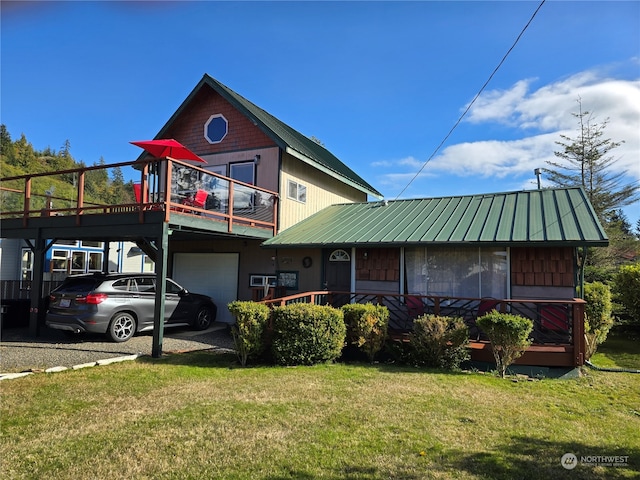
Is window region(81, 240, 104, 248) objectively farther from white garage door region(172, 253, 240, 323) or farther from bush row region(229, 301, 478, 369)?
bush row region(229, 301, 478, 369)

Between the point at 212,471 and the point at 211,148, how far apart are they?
12.1 meters

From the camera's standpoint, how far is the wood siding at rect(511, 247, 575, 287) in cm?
905

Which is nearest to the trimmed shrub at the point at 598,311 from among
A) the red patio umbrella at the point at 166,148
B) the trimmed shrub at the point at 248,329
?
the trimmed shrub at the point at 248,329

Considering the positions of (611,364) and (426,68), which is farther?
(426,68)

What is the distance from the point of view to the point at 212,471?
352cm

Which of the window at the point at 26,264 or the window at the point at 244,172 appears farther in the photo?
the window at the point at 26,264

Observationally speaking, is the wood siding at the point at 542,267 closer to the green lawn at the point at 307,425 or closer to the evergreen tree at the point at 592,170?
the green lawn at the point at 307,425

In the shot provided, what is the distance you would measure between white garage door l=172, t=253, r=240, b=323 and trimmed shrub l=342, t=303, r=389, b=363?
5.98m

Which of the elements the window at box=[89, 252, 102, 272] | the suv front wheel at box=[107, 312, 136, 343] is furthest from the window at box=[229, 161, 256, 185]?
the window at box=[89, 252, 102, 272]

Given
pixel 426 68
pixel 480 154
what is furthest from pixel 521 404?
pixel 480 154

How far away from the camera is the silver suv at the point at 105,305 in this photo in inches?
359

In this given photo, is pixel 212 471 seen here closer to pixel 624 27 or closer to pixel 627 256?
pixel 624 27

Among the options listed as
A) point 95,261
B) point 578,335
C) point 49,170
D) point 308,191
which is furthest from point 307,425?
point 49,170

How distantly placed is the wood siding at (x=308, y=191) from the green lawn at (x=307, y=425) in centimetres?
692
